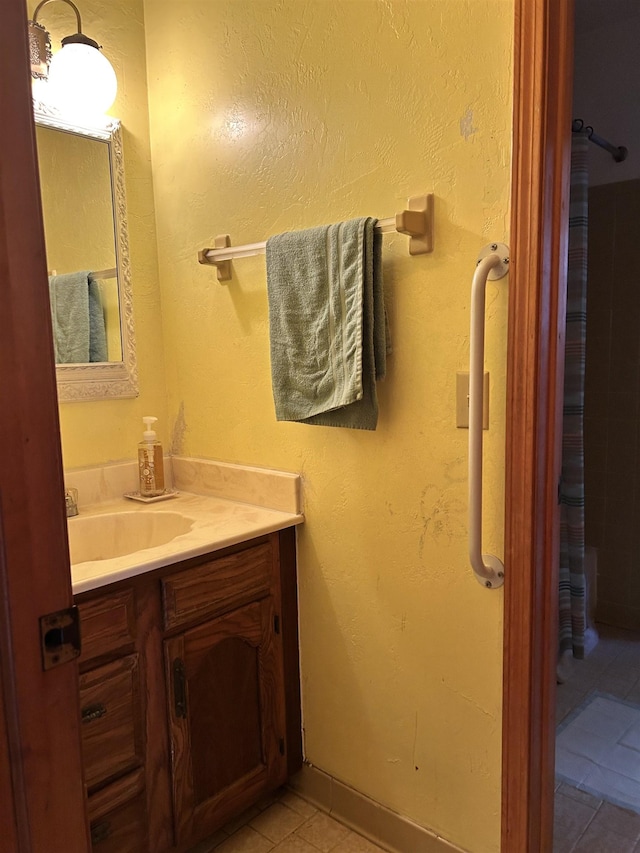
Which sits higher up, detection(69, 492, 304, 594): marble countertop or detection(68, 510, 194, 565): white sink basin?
detection(69, 492, 304, 594): marble countertop

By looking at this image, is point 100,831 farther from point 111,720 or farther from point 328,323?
point 328,323

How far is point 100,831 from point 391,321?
126 centimetres

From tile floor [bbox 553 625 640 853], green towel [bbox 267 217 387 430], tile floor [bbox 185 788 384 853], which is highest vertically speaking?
green towel [bbox 267 217 387 430]

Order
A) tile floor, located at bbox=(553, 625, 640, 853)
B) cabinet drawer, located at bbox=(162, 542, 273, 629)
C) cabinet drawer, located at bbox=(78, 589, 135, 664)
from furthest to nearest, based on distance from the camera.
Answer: tile floor, located at bbox=(553, 625, 640, 853), cabinet drawer, located at bbox=(162, 542, 273, 629), cabinet drawer, located at bbox=(78, 589, 135, 664)

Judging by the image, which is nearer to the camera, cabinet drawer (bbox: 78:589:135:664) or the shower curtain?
cabinet drawer (bbox: 78:589:135:664)

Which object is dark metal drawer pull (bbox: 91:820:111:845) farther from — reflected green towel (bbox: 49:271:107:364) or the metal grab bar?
reflected green towel (bbox: 49:271:107:364)

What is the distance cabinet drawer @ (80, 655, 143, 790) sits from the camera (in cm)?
124

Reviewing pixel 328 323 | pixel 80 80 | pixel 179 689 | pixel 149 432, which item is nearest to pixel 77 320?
pixel 149 432

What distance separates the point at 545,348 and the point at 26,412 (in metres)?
0.94

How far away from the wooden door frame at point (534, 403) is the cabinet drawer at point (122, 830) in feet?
2.60

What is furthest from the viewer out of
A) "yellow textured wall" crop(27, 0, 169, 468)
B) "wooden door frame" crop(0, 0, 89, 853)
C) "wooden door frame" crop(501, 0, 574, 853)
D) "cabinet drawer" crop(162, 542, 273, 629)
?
"yellow textured wall" crop(27, 0, 169, 468)

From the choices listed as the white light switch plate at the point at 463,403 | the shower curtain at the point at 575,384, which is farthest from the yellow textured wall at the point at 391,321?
the shower curtain at the point at 575,384

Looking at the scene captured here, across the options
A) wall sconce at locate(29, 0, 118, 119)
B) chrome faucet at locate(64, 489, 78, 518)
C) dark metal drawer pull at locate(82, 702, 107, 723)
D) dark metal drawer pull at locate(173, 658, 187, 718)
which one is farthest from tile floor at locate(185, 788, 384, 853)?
wall sconce at locate(29, 0, 118, 119)

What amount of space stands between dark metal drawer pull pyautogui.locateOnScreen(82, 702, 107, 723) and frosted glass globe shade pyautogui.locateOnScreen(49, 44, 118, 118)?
59.1 inches
